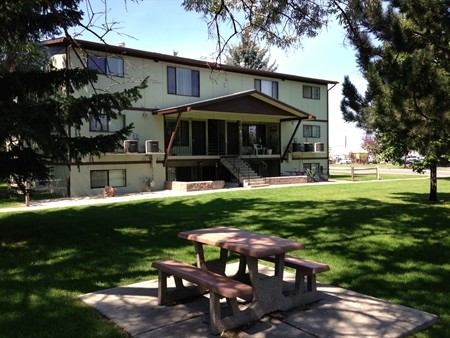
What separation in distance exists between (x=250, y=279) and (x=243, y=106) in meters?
19.2

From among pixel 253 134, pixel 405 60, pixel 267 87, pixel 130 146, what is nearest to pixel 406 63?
pixel 405 60

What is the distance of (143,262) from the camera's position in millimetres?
6715

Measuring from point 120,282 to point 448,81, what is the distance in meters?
5.68

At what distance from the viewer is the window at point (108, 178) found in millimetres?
19812

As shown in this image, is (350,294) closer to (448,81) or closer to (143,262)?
Answer: (143,262)

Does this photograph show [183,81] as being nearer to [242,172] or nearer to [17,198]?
[242,172]

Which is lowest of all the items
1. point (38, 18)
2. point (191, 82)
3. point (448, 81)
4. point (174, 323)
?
point (174, 323)

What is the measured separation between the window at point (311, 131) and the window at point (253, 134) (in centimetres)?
313

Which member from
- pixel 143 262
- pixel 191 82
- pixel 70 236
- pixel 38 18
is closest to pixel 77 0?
pixel 38 18

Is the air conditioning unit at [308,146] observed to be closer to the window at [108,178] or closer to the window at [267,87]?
the window at [267,87]

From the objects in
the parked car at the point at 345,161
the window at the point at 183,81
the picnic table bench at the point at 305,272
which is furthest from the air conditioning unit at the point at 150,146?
the parked car at the point at 345,161

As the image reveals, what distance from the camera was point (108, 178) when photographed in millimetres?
20250

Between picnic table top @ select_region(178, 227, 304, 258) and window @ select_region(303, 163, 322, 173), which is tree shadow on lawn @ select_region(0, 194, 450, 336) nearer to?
picnic table top @ select_region(178, 227, 304, 258)

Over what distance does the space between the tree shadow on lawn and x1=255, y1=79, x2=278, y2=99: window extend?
13889 mm
